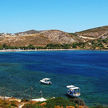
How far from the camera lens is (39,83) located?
7331 cm

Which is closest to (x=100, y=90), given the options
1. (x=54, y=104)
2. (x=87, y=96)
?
(x=87, y=96)

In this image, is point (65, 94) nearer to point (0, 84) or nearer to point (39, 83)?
point (39, 83)

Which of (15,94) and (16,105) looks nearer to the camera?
(16,105)

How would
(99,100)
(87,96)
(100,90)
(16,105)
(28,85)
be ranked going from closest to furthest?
1. (16,105)
2. (99,100)
3. (87,96)
4. (100,90)
5. (28,85)

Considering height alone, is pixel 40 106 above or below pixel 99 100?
above

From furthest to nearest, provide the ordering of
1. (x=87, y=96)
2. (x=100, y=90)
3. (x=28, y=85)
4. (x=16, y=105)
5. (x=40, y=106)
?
(x=28, y=85) < (x=100, y=90) < (x=87, y=96) < (x=16, y=105) < (x=40, y=106)

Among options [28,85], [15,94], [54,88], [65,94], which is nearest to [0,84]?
[28,85]

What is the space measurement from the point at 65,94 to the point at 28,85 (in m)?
15.6

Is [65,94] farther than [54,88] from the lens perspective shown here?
No

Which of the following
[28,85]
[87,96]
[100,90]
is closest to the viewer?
[87,96]

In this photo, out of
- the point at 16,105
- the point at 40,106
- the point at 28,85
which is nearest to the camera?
the point at 40,106

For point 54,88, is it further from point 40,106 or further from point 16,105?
point 40,106

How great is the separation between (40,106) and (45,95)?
66.3ft

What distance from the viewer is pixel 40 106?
37.4 metres
